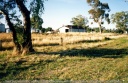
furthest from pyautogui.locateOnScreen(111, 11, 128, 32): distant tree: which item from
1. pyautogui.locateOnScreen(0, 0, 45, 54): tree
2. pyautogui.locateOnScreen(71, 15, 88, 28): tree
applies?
pyautogui.locateOnScreen(0, 0, 45, 54): tree

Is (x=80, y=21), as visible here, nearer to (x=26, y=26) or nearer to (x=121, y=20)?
(x=121, y=20)

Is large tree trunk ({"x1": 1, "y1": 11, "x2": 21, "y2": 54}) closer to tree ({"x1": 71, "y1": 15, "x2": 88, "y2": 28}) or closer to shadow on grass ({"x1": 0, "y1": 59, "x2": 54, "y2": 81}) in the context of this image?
shadow on grass ({"x1": 0, "y1": 59, "x2": 54, "y2": 81})

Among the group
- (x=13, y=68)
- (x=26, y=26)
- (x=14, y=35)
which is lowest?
(x=13, y=68)

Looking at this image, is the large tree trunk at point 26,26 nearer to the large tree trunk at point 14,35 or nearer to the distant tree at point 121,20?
the large tree trunk at point 14,35

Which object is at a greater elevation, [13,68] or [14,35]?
[14,35]

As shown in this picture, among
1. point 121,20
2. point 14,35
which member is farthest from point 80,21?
point 14,35

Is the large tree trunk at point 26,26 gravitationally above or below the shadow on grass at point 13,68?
above

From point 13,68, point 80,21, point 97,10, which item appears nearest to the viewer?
point 13,68

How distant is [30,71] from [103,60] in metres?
5.20

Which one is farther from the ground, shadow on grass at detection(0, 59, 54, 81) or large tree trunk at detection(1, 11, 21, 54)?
large tree trunk at detection(1, 11, 21, 54)

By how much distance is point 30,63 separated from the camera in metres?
16.6

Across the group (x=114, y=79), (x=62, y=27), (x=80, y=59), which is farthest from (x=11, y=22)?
(x=62, y=27)

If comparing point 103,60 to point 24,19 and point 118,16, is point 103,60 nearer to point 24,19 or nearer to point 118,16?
point 24,19

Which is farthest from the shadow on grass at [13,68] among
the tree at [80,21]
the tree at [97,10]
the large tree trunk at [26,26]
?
the tree at [80,21]
